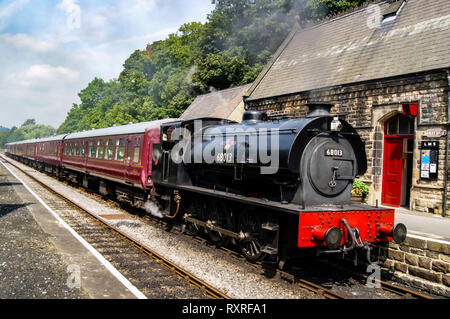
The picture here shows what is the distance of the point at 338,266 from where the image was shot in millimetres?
7715

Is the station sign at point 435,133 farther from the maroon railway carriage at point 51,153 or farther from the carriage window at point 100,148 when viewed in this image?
the maroon railway carriage at point 51,153

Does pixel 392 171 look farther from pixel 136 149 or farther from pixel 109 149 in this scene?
pixel 109 149

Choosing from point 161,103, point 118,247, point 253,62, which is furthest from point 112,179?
point 161,103

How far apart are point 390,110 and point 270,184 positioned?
6889mm

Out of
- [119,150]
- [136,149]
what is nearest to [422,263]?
[136,149]

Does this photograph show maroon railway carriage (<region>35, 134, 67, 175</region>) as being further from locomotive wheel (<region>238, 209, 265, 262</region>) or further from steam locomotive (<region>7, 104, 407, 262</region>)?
locomotive wheel (<region>238, 209, 265, 262</region>)

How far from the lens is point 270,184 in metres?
7.38

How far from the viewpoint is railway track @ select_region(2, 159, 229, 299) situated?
232 inches

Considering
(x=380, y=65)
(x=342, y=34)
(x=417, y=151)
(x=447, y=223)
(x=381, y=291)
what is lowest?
(x=381, y=291)

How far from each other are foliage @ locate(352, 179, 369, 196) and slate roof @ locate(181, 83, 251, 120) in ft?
35.0

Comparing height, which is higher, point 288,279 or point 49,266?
point 49,266

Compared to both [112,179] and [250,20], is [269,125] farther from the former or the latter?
[250,20]

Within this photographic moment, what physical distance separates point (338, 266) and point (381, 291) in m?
1.27
